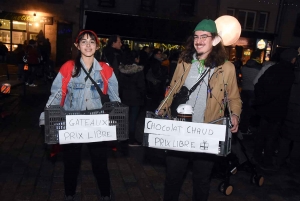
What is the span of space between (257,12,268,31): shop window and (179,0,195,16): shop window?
221 inches

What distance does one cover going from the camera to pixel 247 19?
23859 mm

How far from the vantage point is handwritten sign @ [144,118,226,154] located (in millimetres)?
2646

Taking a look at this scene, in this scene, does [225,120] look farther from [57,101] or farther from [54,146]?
[54,146]

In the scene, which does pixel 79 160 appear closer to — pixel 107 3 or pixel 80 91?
pixel 80 91

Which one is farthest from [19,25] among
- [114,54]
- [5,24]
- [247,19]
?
[114,54]

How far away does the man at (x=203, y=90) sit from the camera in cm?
294

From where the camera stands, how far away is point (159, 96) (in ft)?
35.8

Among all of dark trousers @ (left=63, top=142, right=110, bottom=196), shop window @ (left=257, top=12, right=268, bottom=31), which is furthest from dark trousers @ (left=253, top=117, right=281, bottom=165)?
shop window @ (left=257, top=12, right=268, bottom=31)

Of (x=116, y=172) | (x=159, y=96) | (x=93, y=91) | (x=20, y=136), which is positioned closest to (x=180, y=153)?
(x=93, y=91)

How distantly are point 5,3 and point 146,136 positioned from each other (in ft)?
67.1

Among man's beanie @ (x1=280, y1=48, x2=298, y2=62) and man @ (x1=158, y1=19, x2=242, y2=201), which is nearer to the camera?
man @ (x1=158, y1=19, x2=242, y2=201)

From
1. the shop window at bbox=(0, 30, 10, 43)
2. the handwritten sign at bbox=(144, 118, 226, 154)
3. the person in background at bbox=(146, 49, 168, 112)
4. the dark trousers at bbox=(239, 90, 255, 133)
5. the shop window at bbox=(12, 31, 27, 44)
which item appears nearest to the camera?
the handwritten sign at bbox=(144, 118, 226, 154)

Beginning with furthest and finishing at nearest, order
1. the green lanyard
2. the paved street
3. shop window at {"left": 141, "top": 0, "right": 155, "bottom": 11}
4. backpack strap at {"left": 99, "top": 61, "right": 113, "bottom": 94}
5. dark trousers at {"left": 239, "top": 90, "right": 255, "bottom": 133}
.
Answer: shop window at {"left": 141, "top": 0, "right": 155, "bottom": 11}
dark trousers at {"left": 239, "top": 90, "right": 255, "bottom": 133}
the paved street
backpack strap at {"left": 99, "top": 61, "right": 113, "bottom": 94}
the green lanyard

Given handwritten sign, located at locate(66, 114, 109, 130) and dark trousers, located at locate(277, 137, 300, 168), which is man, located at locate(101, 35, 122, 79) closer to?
handwritten sign, located at locate(66, 114, 109, 130)
